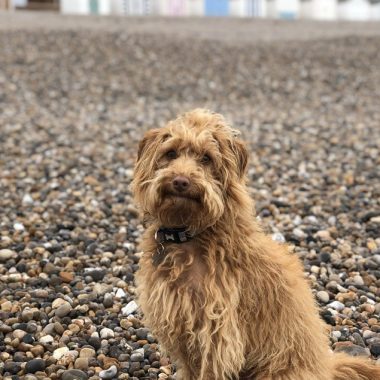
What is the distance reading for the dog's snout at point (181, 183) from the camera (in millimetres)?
3580

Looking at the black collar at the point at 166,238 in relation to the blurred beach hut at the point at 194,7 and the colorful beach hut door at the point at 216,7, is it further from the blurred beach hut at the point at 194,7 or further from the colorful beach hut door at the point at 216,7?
the colorful beach hut door at the point at 216,7

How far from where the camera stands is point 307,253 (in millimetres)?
6684

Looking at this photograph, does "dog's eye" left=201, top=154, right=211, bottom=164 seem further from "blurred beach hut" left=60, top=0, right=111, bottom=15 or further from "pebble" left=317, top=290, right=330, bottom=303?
"blurred beach hut" left=60, top=0, right=111, bottom=15

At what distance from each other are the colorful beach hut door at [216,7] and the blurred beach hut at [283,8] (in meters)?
2.52

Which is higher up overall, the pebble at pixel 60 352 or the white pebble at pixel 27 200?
the white pebble at pixel 27 200

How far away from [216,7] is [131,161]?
24.9 meters

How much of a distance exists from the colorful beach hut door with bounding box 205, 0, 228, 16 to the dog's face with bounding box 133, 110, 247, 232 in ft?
102

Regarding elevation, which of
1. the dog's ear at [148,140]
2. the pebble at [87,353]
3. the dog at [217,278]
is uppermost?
the dog's ear at [148,140]

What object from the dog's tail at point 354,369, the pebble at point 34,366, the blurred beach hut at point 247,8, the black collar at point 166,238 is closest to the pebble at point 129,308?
the pebble at point 34,366

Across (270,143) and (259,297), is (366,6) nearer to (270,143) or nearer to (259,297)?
(270,143)

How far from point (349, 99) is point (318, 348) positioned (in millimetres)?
13444

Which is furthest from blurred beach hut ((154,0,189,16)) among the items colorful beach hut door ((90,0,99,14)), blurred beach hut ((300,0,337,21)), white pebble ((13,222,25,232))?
white pebble ((13,222,25,232))

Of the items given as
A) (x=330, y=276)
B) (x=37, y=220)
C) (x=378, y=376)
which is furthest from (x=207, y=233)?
(x=37, y=220)

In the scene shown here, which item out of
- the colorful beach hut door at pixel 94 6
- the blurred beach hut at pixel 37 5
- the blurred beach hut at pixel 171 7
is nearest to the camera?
the colorful beach hut door at pixel 94 6
